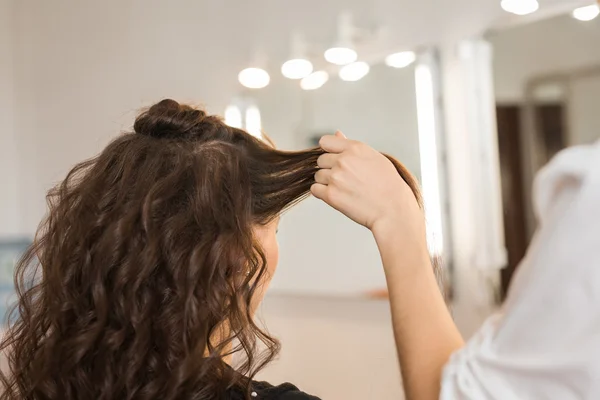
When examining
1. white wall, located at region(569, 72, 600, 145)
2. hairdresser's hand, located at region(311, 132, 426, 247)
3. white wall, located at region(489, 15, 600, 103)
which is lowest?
hairdresser's hand, located at region(311, 132, 426, 247)

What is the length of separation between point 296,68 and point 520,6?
61cm

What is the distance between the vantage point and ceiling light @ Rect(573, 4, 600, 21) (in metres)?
1.25

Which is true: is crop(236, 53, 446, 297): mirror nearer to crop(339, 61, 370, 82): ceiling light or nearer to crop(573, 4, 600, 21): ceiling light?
crop(339, 61, 370, 82): ceiling light

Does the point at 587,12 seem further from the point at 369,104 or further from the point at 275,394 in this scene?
the point at 275,394

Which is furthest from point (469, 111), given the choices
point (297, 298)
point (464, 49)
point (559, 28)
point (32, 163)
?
point (32, 163)

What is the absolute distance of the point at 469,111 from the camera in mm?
1446

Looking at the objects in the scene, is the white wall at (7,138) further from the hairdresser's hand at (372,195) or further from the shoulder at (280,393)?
the hairdresser's hand at (372,195)

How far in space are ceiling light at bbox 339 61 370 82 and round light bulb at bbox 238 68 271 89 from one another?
0.82 ft

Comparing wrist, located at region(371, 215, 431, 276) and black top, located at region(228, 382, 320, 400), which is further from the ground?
wrist, located at region(371, 215, 431, 276)

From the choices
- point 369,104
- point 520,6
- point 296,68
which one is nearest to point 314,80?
point 296,68

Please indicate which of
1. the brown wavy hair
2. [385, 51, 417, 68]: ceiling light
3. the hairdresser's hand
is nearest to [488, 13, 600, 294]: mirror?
[385, 51, 417, 68]: ceiling light

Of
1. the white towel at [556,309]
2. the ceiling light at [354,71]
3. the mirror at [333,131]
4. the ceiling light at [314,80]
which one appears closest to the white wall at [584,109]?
the mirror at [333,131]

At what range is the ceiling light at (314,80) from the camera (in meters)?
1.75

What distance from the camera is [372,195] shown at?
2.09 ft
